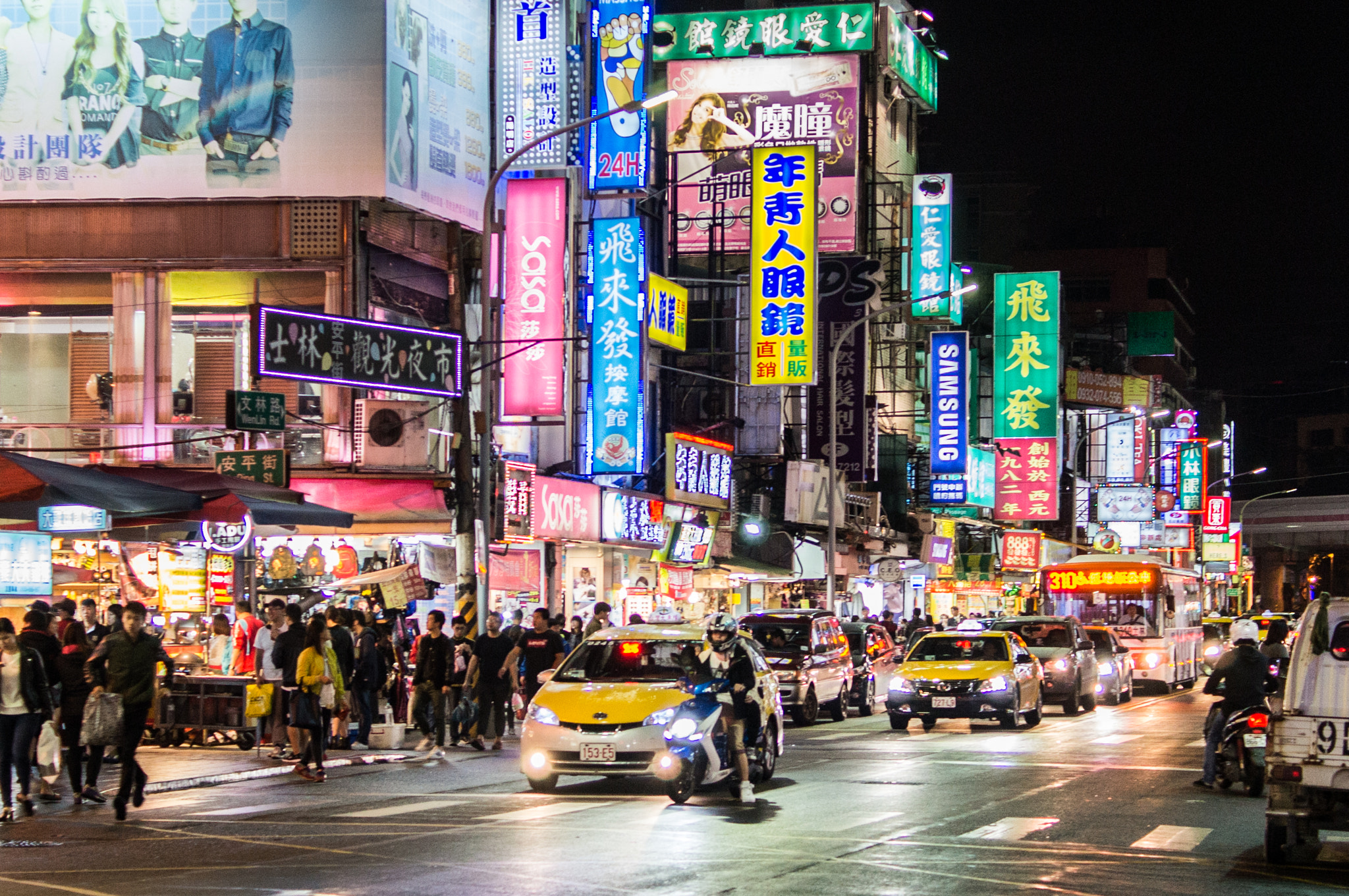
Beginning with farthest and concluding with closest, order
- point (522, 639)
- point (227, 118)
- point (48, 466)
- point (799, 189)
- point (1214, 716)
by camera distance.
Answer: point (799, 189)
point (227, 118)
point (522, 639)
point (48, 466)
point (1214, 716)

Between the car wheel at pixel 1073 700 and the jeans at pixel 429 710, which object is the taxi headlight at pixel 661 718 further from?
the car wheel at pixel 1073 700

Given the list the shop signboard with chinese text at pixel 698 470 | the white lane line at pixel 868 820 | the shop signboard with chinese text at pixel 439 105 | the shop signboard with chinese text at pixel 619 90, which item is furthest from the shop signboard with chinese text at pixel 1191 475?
the white lane line at pixel 868 820

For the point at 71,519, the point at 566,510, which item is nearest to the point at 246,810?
the point at 71,519

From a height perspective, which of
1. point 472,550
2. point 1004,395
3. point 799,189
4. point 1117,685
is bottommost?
point 1117,685

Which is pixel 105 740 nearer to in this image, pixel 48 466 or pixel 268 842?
pixel 268 842

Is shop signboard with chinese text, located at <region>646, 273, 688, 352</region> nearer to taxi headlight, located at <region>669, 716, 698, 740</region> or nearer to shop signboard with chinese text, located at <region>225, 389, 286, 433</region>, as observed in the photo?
shop signboard with chinese text, located at <region>225, 389, 286, 433</region>

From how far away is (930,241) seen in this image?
178ft

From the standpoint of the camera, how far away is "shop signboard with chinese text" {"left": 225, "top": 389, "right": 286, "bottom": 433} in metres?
25.2

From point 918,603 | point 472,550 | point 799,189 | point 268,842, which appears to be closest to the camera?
point 268,842

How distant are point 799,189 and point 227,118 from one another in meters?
15.3

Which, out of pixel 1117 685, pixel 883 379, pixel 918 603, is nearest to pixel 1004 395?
pixel 883 379

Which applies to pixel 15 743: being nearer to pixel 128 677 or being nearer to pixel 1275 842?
pixel 128 677

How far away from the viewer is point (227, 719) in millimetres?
21750

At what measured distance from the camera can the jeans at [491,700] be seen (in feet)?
74.5
